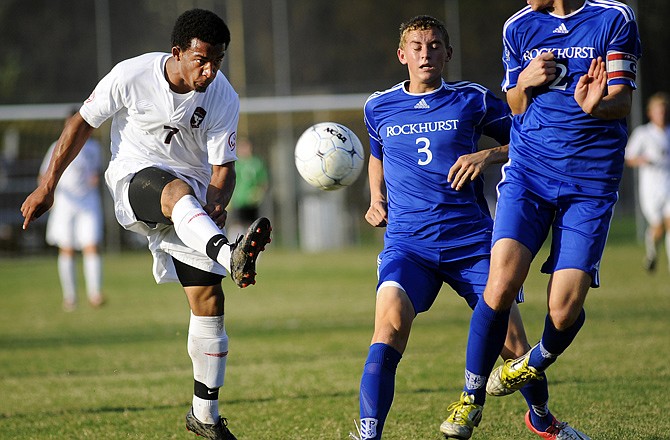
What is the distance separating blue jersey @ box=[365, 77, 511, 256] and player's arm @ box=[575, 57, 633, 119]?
0.63 meters

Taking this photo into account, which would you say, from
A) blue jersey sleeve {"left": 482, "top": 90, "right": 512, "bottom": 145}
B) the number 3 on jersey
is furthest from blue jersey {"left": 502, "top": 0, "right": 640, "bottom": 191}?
the number 3 on jersey

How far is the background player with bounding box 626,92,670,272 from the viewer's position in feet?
46.5

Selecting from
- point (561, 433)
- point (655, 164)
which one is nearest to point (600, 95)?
point (561, 433)

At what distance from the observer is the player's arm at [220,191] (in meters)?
5.11

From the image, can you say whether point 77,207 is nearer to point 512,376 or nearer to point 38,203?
point 38,203

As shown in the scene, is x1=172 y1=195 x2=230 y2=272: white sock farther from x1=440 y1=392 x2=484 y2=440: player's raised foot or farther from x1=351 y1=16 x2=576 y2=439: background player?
x1=440 y1=392 x2=484 y2=440: player's raised foot

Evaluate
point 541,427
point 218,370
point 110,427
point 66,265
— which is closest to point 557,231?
point 541,427

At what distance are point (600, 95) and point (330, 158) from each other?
165cm

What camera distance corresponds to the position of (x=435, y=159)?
492cm

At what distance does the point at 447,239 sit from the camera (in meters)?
4.88

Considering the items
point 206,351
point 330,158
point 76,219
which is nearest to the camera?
point 206,351

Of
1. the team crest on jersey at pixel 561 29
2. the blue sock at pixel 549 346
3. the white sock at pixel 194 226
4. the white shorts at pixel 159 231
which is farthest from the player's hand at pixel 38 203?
the team crest on jersey at pixel 561 29

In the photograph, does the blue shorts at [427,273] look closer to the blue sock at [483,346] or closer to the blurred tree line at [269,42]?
the blue sock at [483,346]

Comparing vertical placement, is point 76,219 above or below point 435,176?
below
